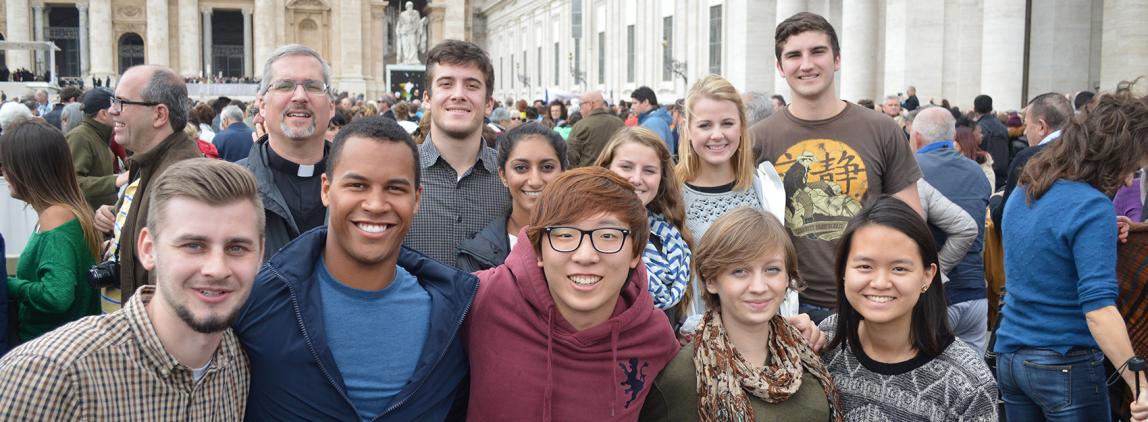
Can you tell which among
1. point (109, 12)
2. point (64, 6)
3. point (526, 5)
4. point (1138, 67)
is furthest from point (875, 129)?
point (64, 6)

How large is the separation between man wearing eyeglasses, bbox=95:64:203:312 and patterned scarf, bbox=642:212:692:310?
228 cm

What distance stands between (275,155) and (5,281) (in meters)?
1.30

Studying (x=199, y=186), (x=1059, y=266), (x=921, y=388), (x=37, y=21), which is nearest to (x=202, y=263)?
(x=199, y=186)

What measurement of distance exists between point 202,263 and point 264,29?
5662 centimetres

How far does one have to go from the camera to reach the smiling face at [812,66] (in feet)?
15.9

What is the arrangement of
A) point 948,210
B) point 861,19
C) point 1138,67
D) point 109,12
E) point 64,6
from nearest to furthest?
1. point 948,210
2. point 1138,67
3. point 861,19
4. point 109,12
5. point 64,6

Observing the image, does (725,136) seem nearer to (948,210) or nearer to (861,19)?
(948,210)

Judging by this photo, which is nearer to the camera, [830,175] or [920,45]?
[830,175]

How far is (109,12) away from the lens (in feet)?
185

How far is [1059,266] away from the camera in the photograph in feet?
14.4

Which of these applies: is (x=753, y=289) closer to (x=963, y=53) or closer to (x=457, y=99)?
(x=457, y=99)

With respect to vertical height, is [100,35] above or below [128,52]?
above

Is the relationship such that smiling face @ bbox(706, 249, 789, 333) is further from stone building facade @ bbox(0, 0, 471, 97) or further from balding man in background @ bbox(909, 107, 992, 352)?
A: stone building facade @ bbox(0, 0, 471, 97)

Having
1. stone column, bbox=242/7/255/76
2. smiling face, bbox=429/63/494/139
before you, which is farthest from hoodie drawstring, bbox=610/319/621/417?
stone column, bbox=242/7/255/76
